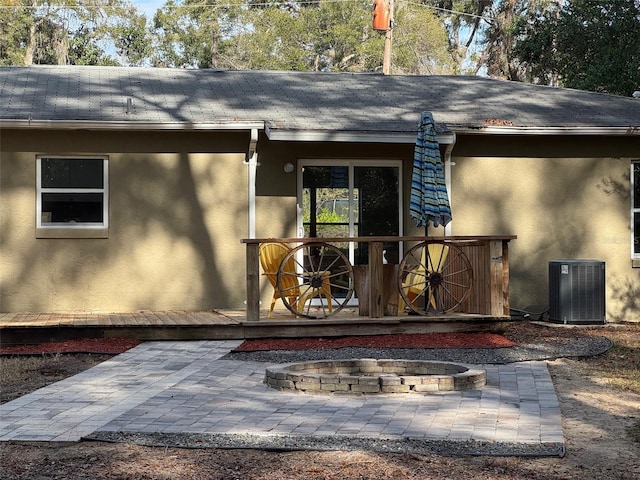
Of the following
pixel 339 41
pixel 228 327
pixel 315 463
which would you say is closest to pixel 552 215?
pixel 228 327

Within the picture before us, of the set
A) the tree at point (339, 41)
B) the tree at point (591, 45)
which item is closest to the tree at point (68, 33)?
the tree at point (339, 41)

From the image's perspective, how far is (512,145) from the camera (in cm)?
1318

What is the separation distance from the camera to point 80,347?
387 inches

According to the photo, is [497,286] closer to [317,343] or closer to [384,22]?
[317,343]

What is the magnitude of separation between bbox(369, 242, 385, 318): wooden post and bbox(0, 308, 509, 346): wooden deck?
0.14m

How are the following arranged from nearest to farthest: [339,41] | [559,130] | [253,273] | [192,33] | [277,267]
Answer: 1. [253,273]
2. [277,267]
3. [559,130]
4. [339,41]
5. [192,33]

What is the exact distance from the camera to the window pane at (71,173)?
12422mm

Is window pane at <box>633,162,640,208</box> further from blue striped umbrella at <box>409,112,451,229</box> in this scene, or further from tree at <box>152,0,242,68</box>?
tree at <box>152,0,242,68</box>

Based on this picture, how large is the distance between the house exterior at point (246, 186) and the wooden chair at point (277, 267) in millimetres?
1542

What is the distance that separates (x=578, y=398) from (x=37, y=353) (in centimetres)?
538

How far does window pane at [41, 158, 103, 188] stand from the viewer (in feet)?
40.8

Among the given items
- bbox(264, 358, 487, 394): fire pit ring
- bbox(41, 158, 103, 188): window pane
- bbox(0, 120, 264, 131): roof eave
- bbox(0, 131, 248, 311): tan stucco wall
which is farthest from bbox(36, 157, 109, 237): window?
bbox(264, 358, 487, 394): fire pit ring

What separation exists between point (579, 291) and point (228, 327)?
4665mm

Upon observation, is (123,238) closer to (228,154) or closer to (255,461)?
(228,154)
